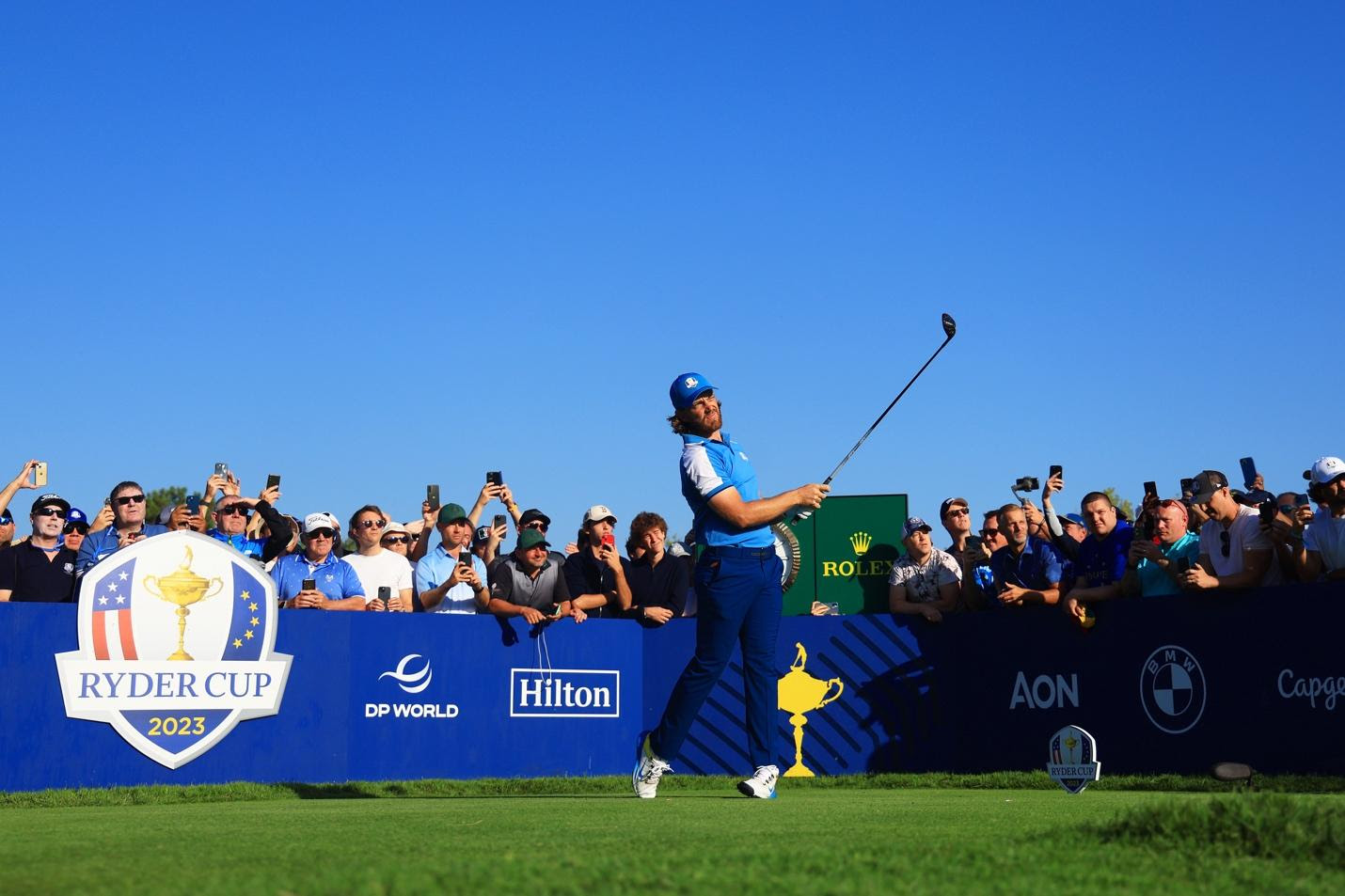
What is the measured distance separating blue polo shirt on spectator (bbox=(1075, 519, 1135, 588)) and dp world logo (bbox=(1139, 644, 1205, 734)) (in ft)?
2.63

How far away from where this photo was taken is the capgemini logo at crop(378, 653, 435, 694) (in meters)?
13.1

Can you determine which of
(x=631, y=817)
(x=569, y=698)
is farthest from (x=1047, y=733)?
(x=631, y=817)

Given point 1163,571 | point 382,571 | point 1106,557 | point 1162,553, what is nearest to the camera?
point 1162,553

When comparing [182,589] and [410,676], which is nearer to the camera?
[182,589]

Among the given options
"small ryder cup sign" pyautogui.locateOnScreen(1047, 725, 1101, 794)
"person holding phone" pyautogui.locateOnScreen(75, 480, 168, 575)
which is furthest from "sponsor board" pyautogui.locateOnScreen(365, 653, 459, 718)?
"small ryder cup sign" pyautogui.locateOnScreen(1047, 725, 1101, 794)

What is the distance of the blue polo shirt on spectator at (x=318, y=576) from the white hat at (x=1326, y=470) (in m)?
7.69

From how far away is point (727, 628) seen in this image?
8.32m

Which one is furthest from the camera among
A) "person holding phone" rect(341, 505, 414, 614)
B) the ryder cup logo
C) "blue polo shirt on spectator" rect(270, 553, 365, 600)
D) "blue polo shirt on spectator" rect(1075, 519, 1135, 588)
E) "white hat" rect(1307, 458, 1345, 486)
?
"person holding phone" rect(341, 505, 414, 614)

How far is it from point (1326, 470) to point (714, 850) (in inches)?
273

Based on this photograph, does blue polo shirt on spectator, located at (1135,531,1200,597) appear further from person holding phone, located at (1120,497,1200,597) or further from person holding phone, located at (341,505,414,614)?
person holding phone, located at (341,505,414,614)

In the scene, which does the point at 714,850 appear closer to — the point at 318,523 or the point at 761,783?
the point at 761,783

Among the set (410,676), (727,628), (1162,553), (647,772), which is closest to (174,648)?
(410,676)

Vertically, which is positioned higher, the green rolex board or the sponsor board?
the green rolex board

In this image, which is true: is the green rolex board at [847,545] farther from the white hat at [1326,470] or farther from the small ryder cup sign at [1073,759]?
the small ryder cup sign at [1073,759]
